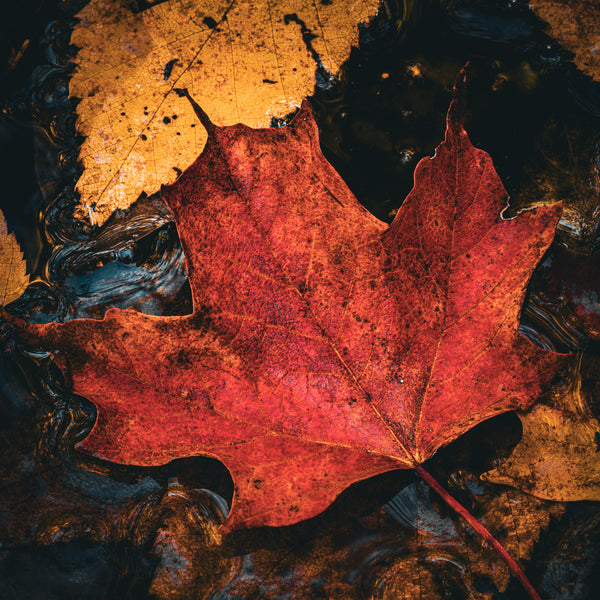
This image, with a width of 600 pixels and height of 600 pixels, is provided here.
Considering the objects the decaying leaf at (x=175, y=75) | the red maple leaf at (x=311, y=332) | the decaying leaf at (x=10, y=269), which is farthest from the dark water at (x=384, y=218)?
the red maple leaf at (x=311, y=332)

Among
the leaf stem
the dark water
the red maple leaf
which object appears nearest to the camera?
the red maple leaf

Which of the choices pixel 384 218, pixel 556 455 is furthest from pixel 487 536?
pixel 384 218

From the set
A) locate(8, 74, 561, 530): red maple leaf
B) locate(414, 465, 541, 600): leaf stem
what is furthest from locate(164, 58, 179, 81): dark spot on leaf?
locate(414, 465, 541, 600): leaf stem

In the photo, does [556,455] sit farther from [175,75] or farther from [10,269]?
[10,269]

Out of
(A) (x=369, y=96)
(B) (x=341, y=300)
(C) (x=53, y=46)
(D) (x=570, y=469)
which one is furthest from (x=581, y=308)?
(C) (x=53, y=46)

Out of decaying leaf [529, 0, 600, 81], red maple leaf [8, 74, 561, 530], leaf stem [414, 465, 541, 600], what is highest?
decaying leaf [529, 0, 600, 81]

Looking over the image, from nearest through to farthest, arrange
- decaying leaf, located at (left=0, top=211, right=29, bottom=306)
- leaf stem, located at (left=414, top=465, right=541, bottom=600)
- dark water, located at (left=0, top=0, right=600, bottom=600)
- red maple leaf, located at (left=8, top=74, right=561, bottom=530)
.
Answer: red maple leaf, located at (left=8, top=74, right=561, bottom=530) < leaf stem, located at (left=414, top=465, right=541, bottom=600) < dark water, located at (left=0, top=0, right=600, bottom=600) < decaying leaf, located at (left=0, top=211, right=29, bottom=306)

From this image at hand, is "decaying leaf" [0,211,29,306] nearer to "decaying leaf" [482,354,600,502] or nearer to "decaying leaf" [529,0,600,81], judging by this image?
"decaying leaf" [482,354,600,502]

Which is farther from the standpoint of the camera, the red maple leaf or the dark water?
the dark water
